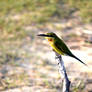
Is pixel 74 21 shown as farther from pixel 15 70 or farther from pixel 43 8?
A: pixel 15 70

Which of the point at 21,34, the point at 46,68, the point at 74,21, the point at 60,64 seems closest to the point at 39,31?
the point at 21,34

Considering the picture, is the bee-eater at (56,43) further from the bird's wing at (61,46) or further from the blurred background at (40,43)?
the blurred background at (40,43)

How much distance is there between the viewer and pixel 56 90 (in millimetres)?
3879

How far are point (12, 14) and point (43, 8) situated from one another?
2.27 feet

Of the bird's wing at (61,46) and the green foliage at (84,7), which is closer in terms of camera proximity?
the bird's wing at (61,46)

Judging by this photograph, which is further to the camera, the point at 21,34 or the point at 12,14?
the point at 12,14

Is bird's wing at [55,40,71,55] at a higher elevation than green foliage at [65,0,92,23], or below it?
higher

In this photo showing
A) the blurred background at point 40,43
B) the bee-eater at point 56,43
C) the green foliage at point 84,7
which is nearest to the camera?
the bee-eater at point 56,43

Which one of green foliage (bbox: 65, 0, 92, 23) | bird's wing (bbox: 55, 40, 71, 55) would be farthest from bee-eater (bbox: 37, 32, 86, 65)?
green foliage (bbox: 65, 0, 92, 23)

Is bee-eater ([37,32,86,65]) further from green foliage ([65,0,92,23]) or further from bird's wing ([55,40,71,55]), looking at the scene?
green foliage ([65,0,92,23])

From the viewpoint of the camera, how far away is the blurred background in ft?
13.4

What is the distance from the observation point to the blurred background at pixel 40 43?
4094mm

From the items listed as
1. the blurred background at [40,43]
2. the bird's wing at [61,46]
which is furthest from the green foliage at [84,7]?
the bird's wing at [61,46]

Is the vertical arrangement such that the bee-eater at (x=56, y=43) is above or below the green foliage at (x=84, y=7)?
above
